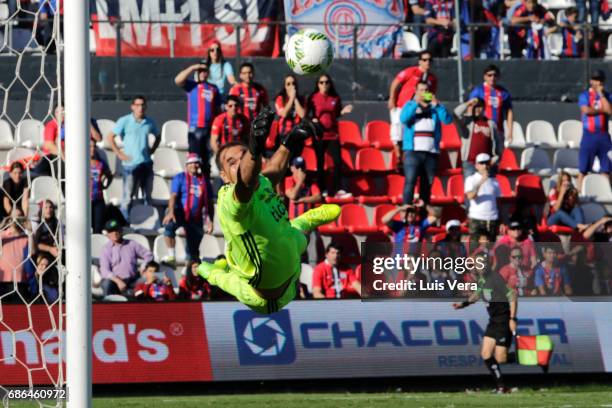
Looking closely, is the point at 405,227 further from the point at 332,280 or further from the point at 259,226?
the point at 259,226

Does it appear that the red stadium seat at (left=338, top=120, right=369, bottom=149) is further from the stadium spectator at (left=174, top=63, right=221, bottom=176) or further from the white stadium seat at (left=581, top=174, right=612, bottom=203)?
the white stadium seat at (left=581, top=174, right=612, bottom=203)

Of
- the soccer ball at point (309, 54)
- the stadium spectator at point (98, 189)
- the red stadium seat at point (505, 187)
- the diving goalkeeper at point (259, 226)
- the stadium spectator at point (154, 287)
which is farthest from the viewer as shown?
the red stadium seat at point (505, 187)

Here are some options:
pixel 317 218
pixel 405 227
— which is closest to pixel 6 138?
pixel 405 227

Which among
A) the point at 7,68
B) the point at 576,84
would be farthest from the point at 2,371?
the point at 576,84

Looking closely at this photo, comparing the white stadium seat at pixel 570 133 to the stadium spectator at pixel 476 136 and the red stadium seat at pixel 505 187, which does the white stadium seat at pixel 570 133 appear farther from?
the stadium spectator at pixel 476 136

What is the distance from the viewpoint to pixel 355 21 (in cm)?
1847

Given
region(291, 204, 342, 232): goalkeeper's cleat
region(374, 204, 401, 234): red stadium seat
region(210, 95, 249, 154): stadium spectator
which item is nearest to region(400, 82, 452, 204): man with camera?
region(374, 204, 401, 234): red stadium seat

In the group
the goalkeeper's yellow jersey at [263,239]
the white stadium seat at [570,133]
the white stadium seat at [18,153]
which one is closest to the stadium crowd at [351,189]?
the white stadium seat at [18,153]

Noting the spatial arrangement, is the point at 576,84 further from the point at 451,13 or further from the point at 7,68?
the point at 7,68

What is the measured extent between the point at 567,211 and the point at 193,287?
5.24m

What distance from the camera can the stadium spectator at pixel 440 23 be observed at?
18.7m

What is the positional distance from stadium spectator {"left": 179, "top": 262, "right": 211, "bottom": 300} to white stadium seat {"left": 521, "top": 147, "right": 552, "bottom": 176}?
575 centimetres

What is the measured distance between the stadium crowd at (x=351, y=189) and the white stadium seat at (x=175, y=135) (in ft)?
0.09

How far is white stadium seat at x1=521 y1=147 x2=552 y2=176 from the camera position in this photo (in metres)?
17.8
